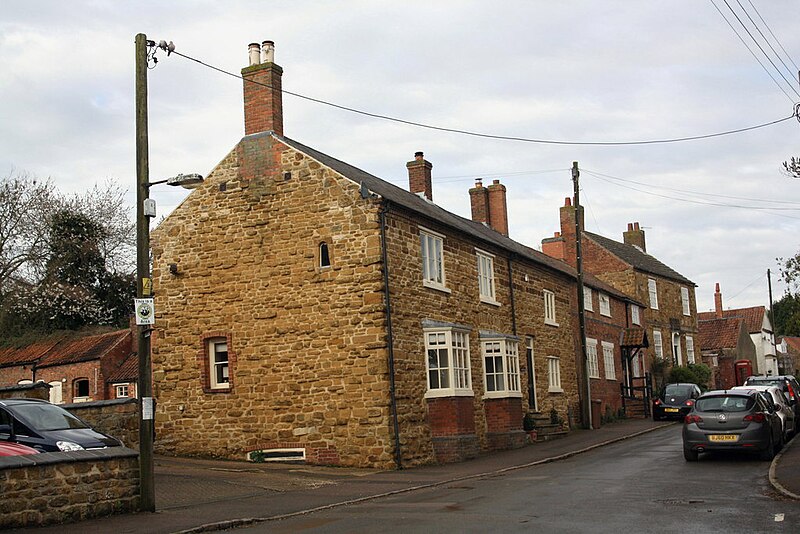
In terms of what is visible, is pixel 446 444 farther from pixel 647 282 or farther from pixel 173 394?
pixel 647 282

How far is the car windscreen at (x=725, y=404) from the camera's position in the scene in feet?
65.9

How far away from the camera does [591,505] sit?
13.6 meters

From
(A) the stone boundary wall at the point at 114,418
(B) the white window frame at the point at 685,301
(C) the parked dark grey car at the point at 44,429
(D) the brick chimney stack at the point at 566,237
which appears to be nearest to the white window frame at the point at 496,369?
(A) the stone boundary wall at the point at 114,418

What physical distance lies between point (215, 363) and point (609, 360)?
76.0ft

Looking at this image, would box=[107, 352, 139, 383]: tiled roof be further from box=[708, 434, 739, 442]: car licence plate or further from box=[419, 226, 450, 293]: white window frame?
box=[708, 434, 739, 442]: car licence plate

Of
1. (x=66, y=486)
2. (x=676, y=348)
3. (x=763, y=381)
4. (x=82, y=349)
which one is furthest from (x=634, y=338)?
(x=66, y=486)

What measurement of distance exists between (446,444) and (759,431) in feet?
25.5

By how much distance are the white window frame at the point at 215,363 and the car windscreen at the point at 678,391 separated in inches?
814

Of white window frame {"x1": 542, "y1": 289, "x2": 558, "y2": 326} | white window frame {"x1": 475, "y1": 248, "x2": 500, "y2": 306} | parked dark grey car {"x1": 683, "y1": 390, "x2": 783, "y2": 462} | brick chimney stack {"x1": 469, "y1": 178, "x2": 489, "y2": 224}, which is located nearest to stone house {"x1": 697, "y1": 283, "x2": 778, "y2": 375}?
brick chimney stack {"x1": 469, "y1": 178, "x2": 489, "y2": 224}

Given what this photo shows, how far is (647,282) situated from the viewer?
52281mm

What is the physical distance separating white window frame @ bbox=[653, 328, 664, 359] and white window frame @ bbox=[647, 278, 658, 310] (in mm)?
1594

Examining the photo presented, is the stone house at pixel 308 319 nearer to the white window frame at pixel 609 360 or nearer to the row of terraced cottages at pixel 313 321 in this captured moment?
the row of terraced cottages at pixel 313 321

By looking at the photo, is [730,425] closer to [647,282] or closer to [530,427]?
[530,427]

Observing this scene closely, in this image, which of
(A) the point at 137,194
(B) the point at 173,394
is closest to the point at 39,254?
(B) the point at 173,394
